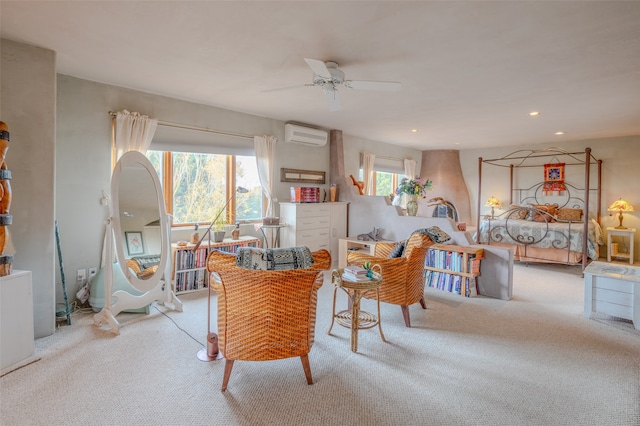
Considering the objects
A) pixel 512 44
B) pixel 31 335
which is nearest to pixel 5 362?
pixel 31 335

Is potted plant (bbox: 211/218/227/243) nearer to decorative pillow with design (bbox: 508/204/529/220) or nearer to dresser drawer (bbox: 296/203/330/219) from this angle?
dresser drawer (bbox: 296/203/330/219)

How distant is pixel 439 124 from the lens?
566cm

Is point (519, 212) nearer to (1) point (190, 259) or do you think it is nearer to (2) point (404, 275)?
(2) point (404, 275)

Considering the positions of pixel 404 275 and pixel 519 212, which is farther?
pixel 519 212

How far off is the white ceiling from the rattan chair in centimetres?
161

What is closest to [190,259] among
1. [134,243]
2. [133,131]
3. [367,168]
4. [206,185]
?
[134,243]

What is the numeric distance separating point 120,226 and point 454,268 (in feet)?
12.7

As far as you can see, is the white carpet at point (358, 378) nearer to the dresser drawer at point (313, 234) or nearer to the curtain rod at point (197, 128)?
the dresser drawer at point (313, 234)

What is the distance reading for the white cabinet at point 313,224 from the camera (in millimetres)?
5289

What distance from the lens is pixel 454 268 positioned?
4.41 m

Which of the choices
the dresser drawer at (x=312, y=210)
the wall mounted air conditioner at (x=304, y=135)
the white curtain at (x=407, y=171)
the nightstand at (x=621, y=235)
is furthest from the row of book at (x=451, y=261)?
the nightstand at (x=621, y=235)

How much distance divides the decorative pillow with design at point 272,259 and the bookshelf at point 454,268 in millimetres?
2908

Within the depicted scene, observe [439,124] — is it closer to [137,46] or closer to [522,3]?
[522,3]

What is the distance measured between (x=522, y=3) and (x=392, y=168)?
600 cm
